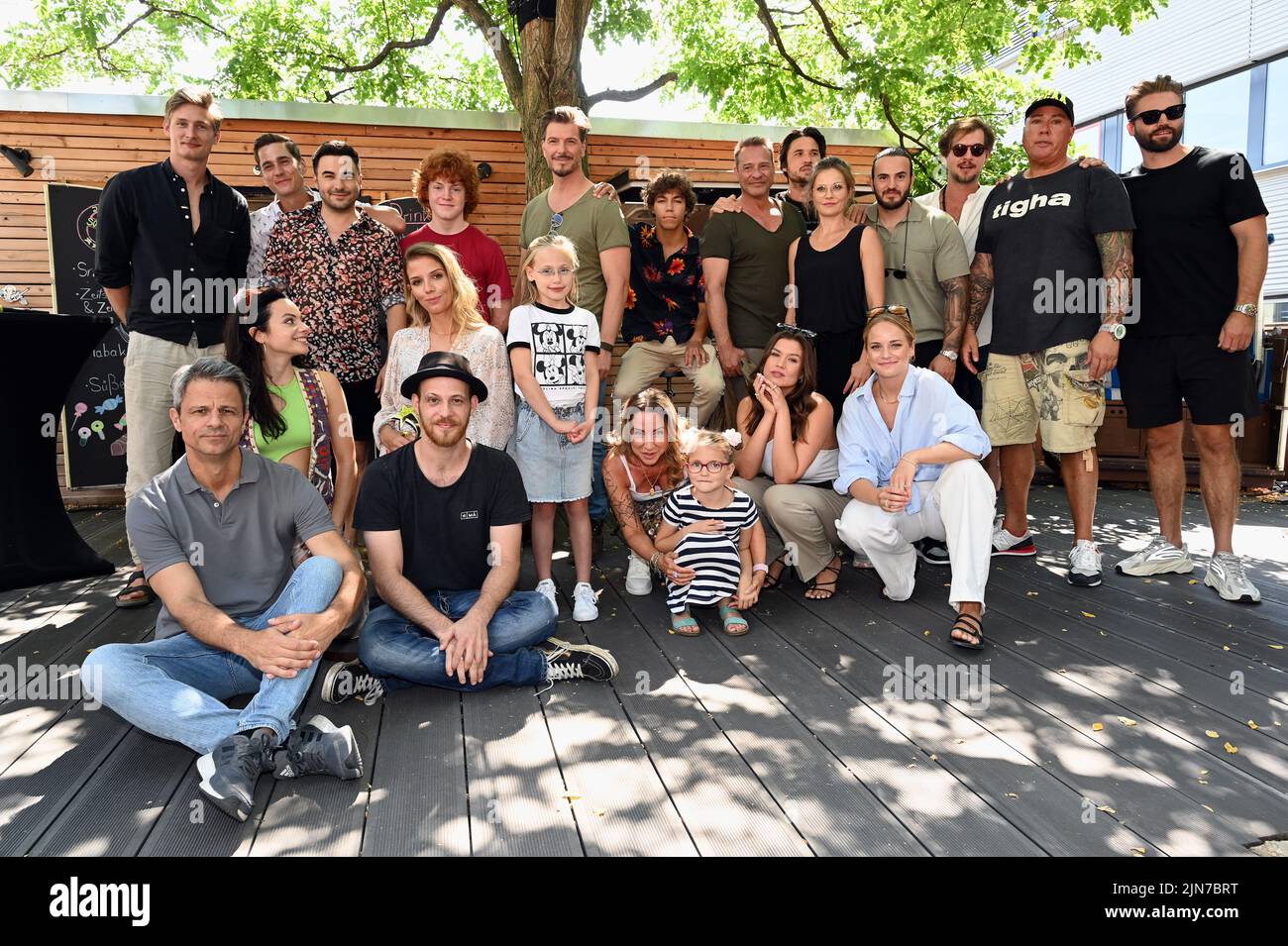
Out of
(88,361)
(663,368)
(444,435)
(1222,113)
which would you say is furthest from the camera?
(1222,113)

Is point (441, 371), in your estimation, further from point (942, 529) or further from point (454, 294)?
point (942, 529)

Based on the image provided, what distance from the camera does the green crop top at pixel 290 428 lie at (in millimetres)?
3926

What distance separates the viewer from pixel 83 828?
2430 millimetres

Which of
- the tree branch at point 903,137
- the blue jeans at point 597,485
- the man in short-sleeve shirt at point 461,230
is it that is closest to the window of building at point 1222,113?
the tree branch at point 903,137

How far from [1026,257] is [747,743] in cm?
326

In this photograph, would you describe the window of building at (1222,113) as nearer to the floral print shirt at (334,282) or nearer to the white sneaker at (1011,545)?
the white sneaker at (1011,545)

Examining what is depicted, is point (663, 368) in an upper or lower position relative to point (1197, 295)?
lower

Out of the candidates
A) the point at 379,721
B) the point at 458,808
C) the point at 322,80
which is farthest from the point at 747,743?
the point at 322,80

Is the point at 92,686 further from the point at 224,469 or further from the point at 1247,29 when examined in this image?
the point at 1247,29

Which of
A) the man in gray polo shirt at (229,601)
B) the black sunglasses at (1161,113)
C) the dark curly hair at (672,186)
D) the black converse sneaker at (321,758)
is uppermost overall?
the black sunglasses at (1161,113)

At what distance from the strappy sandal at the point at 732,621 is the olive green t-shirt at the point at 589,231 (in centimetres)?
157

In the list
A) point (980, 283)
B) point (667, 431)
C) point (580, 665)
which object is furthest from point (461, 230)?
point (980, 283)

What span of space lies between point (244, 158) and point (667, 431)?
5529 mm

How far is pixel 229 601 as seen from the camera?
3199 mm
